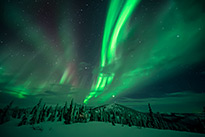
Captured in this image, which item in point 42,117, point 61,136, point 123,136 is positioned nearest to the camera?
point 61,136

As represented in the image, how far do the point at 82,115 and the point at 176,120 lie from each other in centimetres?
17584

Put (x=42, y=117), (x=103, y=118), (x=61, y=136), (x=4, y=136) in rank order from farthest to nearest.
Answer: (x=103, y=118), (x=42, y=117), (x=61, y=136), (x=4, y=136)

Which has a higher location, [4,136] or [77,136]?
[4,136]

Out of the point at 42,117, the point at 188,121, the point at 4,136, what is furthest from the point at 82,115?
the point at 188,121

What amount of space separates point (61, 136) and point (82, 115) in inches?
596

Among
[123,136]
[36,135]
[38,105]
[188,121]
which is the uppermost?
[38,105]

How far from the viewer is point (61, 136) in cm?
593

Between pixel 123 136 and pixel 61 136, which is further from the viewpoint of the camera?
pixel 123 136

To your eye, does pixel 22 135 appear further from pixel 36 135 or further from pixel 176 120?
pixel 176 120

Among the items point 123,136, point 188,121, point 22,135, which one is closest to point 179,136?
point 123,136

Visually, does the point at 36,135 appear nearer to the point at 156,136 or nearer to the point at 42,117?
the point at 156,136

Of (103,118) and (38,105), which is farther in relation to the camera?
(103,118)

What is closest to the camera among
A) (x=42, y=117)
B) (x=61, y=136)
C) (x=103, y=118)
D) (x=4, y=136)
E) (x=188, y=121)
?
(x=4, y=136)

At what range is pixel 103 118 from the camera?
3294 cm
